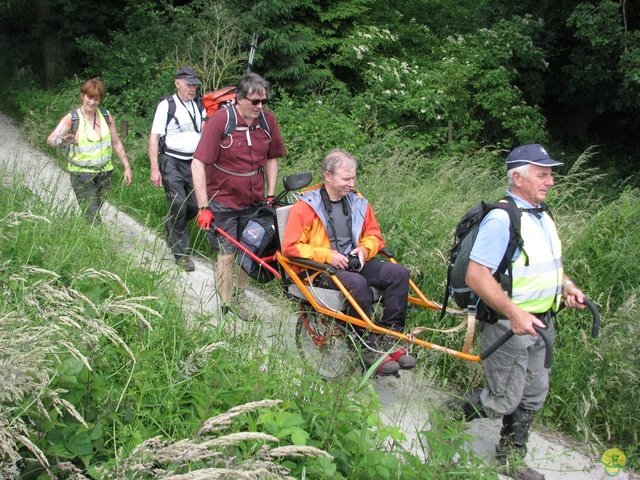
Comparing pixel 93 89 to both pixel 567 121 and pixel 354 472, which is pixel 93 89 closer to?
pixel 354 472

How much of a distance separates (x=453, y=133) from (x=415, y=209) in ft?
27.5

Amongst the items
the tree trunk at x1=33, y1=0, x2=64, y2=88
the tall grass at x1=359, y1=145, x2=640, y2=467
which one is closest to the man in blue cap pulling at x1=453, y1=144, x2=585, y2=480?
the tall grass at x1=359, y1=145, x2=640, y2=467

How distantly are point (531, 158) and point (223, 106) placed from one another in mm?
2728

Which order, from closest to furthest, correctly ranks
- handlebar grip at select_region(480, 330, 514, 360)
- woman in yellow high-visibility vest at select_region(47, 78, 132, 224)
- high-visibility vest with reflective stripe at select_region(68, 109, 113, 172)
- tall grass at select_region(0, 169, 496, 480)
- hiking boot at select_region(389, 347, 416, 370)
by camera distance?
tall grass at select_region(0, 169, 496, 480)
handlebar grip at select_region(480, 330, 514, 360)
hiking boot at select_region(389, 347, 416, 370)
woman in yellow high-visibility vest at select_region(47, 78, 132, 224)
high-visibility vest with reflective stripe at select_region(68, 109, 113, 172)

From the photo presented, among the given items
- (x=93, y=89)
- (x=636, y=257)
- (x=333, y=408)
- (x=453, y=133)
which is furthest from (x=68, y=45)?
(x=333, y=408)

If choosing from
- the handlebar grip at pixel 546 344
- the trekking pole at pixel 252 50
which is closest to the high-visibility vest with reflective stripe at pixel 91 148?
the handlebar grip at pixel 546 344

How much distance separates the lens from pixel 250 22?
43.5ft

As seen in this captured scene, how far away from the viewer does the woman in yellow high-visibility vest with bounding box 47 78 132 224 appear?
6000 millimetres

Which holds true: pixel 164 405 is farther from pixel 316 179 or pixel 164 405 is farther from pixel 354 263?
pixel 316 179

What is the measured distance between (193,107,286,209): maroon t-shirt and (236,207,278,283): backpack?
43 cm

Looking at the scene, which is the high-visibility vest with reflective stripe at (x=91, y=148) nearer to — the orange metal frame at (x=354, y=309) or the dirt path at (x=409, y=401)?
the dirt path at (x=409, y=401)

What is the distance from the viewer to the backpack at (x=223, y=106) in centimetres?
537

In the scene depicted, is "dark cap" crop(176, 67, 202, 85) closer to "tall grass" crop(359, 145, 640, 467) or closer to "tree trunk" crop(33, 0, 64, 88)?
"tall grass" crop(359, 145, 640, 467)

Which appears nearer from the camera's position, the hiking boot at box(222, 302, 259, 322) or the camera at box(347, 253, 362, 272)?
the hiking boot at box(222, 302, 259, 322)
